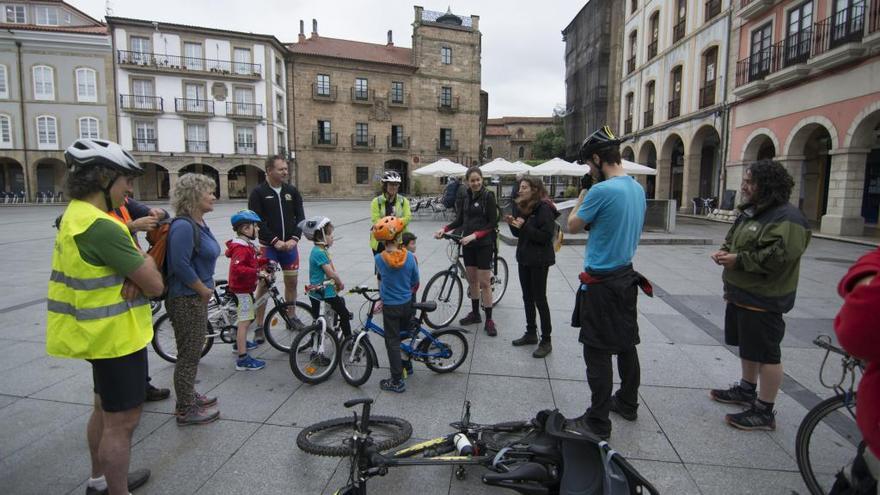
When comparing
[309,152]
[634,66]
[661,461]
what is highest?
[634,66]

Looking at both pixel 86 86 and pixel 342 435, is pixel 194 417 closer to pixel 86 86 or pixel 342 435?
pixel 342 435

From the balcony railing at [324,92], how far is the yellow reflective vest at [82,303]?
41.4 meters

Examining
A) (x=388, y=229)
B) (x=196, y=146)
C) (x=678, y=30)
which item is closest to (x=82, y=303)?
(x=388, y=229)

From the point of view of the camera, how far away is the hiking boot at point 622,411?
325 centimetres

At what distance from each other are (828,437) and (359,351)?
3.24m

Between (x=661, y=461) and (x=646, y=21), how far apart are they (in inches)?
1097

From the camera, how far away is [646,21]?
82.8 ft

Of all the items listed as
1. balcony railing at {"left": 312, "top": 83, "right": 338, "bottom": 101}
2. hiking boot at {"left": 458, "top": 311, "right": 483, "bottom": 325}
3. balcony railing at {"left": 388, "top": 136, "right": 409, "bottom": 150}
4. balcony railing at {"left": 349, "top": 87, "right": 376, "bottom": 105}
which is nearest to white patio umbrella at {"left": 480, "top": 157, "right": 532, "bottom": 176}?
hiking boot at {"left": 458, "top": 311, "right": 483, "bottom": 325}

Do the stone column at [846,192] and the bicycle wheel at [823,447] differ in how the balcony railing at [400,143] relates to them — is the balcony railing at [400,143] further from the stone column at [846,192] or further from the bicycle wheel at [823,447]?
the bicycle wheel at [823,447]

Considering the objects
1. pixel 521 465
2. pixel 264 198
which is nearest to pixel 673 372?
pixel 521 465

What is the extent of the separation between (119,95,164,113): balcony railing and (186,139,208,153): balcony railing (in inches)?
113

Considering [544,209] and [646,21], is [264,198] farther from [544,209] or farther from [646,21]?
[646,21]

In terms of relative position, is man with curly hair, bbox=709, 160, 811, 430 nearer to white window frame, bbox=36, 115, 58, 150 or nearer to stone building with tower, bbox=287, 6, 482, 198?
stone building with tower, bbox=287, 6, 482, 198

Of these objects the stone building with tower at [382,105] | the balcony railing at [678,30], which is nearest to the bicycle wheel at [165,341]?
the balcony railing at [678,30]
